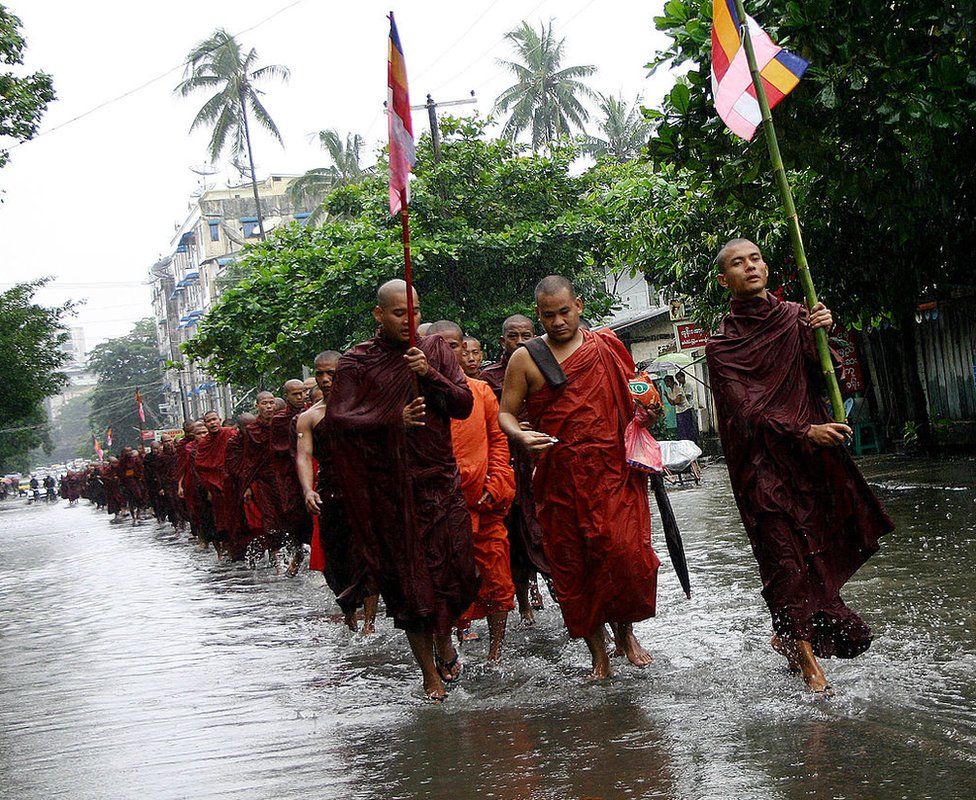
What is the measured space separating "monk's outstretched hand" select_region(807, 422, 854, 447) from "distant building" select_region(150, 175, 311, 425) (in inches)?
2269

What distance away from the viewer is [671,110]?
31.5 ft

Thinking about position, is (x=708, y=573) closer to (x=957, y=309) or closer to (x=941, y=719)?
(x=941, y=719)

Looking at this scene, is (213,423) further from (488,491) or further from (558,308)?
(558,308)

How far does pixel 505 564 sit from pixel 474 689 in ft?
2.94

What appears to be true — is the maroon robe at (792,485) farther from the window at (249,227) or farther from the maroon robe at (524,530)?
the window at (249,227)

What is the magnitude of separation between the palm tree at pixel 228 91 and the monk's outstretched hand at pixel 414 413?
119 feet

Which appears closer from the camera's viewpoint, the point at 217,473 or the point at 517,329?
the point at 517,329

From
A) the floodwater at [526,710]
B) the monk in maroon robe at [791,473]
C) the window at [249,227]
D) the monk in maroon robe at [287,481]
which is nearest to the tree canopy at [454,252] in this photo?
the monk in maroon robe at [287,481]

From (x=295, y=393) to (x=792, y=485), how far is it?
6719mm

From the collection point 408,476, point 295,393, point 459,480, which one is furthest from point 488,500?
point 295,393

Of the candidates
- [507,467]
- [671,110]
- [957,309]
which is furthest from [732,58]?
[957,309]

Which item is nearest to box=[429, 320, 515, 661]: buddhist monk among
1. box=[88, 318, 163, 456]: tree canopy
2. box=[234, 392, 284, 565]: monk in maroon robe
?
box=[234, 392, 284, 565]: monk in maroon robe

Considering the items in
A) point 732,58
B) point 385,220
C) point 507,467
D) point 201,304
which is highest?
point 201,304

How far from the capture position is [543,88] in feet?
132
